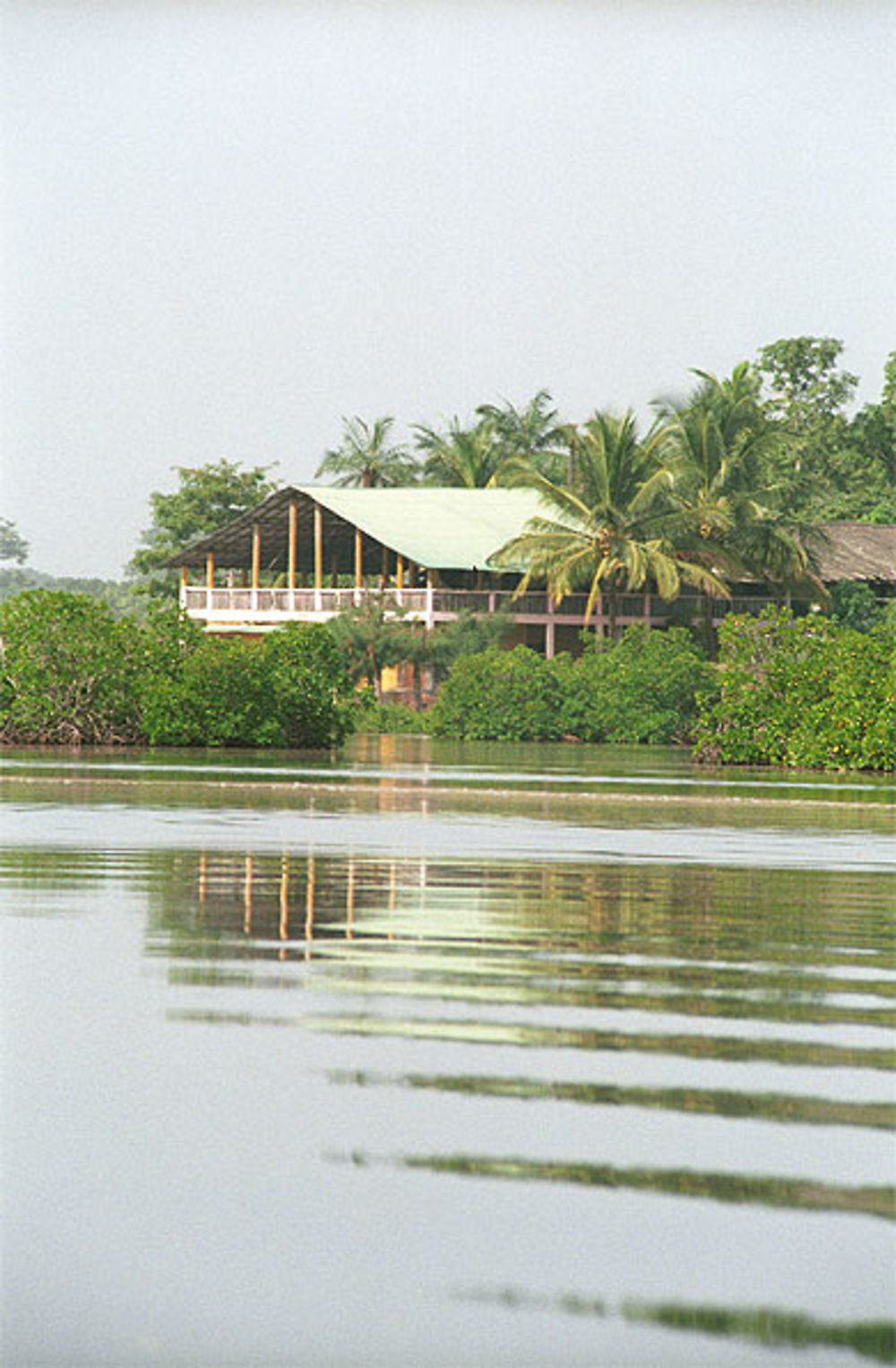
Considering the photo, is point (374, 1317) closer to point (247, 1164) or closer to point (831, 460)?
point (247, 1164)

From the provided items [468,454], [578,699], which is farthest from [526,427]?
[578,699]

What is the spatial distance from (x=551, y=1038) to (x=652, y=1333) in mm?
2381

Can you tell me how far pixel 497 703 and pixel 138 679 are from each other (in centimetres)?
1589

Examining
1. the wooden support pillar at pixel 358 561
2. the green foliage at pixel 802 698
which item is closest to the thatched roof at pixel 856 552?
the wooden support pillar at pixel 358 561

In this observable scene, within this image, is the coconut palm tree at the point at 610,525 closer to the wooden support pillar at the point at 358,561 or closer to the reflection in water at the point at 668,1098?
the wooden support pillar at the point at 358,561

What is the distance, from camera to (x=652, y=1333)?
9.55 ft

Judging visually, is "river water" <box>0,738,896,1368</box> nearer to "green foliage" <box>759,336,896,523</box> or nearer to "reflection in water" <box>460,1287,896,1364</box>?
"reflection in water" <box>460,1287,896,1364</box>

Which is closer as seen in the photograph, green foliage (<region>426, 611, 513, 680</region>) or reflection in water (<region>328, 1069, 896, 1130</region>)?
reflection in water (<region>328, 1069, 896, 1130</region>)

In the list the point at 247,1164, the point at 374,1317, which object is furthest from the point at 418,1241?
the point at 247,1164

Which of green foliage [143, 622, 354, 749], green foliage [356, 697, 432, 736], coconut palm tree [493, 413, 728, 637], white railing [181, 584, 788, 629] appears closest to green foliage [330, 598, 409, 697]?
white railing [181, 584, 788, 629]

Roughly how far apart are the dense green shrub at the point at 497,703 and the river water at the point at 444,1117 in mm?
33500

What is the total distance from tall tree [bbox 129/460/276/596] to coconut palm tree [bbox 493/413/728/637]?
57.9 feet

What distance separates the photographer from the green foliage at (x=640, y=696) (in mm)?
43500

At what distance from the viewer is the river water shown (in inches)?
118
